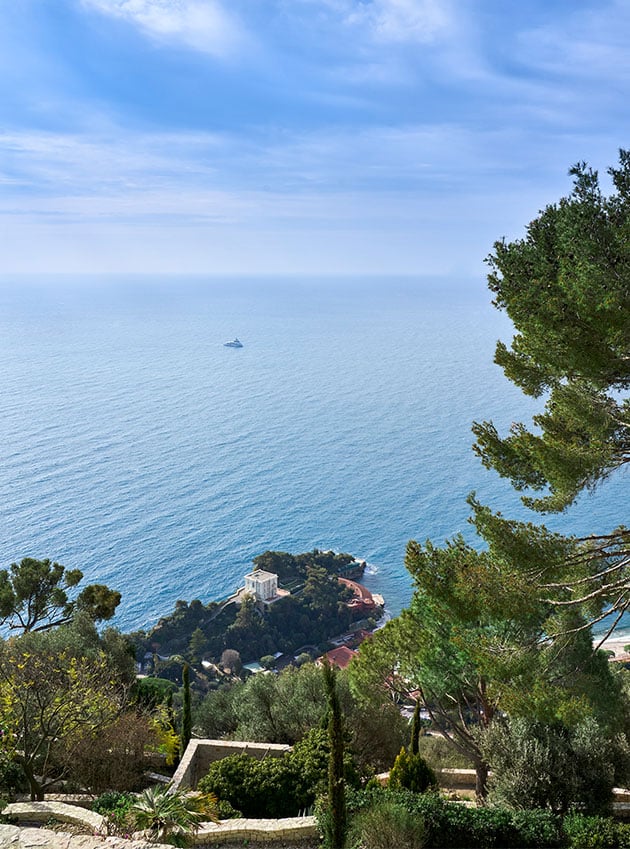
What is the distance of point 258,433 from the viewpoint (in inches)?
2330

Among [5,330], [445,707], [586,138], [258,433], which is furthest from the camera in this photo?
[5,330]

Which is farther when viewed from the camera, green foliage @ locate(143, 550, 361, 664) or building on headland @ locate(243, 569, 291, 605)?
building on headland @ locate(243, 569, 291, 605)

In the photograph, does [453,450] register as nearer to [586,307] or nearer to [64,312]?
[586,307]


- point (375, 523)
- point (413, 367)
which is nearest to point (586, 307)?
point (375, 523)

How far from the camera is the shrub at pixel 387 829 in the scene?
23.3 feet

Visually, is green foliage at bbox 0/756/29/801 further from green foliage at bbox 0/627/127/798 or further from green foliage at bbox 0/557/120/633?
green foliage at bbox 0/557/120/633

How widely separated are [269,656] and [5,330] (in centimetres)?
10386

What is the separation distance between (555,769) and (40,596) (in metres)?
12.7

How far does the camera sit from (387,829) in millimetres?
7176

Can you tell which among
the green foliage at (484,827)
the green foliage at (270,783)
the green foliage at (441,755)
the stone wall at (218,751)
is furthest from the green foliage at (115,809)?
the green foliage at (441,755)

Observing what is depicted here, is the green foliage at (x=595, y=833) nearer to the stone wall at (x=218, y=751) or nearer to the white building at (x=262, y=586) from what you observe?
the stone wall at (x=218, y=751)

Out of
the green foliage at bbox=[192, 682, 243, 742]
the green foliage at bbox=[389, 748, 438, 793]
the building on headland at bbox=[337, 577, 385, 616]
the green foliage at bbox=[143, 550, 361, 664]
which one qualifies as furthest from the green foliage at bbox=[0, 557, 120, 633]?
the building on headland at bbox=[337, 577, 385, 616]

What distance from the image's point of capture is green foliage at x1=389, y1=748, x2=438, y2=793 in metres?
9.59

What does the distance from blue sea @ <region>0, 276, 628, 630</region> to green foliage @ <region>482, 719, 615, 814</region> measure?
6.92 meters
